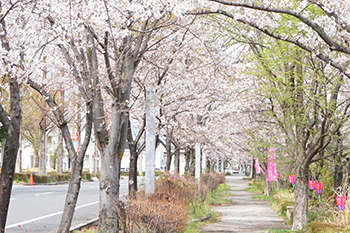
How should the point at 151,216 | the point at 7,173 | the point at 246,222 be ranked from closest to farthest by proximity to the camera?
the point at 7,173 < the point at 151,216 < the point at 246,222

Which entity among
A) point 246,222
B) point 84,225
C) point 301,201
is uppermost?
point 301,201

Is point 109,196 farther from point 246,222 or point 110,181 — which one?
point 246,222

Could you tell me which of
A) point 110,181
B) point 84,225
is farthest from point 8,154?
point 84,225

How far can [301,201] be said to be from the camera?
1230cm

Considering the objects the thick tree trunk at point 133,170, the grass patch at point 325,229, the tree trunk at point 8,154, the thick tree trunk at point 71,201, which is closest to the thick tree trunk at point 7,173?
the tree trunk at point 8,154

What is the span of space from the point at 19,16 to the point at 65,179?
33.7 metres

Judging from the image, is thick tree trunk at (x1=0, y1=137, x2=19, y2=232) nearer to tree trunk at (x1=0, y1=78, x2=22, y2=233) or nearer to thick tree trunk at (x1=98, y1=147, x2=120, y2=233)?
tree trunk at (x1=0, y1=78, x2=22, y2=233)

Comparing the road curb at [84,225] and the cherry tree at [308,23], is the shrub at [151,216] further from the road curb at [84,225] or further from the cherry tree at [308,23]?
the road curb at [84,225]

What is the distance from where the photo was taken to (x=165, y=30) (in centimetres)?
1137

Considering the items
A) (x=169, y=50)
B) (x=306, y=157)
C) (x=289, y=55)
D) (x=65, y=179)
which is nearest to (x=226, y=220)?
(x=306, y=157)

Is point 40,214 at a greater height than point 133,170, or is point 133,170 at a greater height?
point 133,170

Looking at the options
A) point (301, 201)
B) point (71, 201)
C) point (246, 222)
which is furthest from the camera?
point (246, 222)

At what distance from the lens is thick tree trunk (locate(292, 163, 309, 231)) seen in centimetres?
1221

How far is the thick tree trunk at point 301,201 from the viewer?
1221cm
